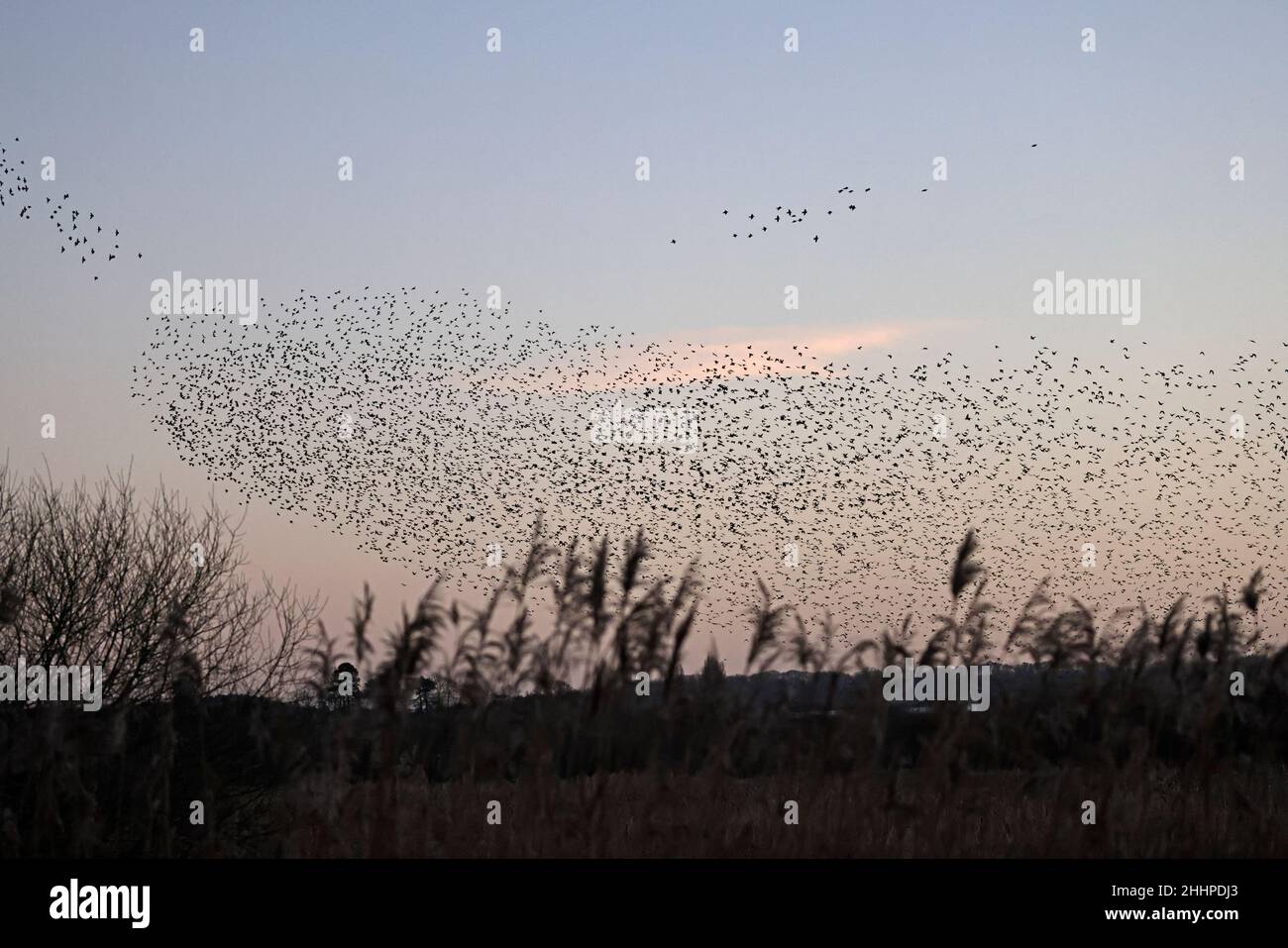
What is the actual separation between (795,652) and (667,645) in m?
0.83

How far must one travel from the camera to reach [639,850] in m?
6.33

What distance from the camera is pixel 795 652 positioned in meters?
6.44
